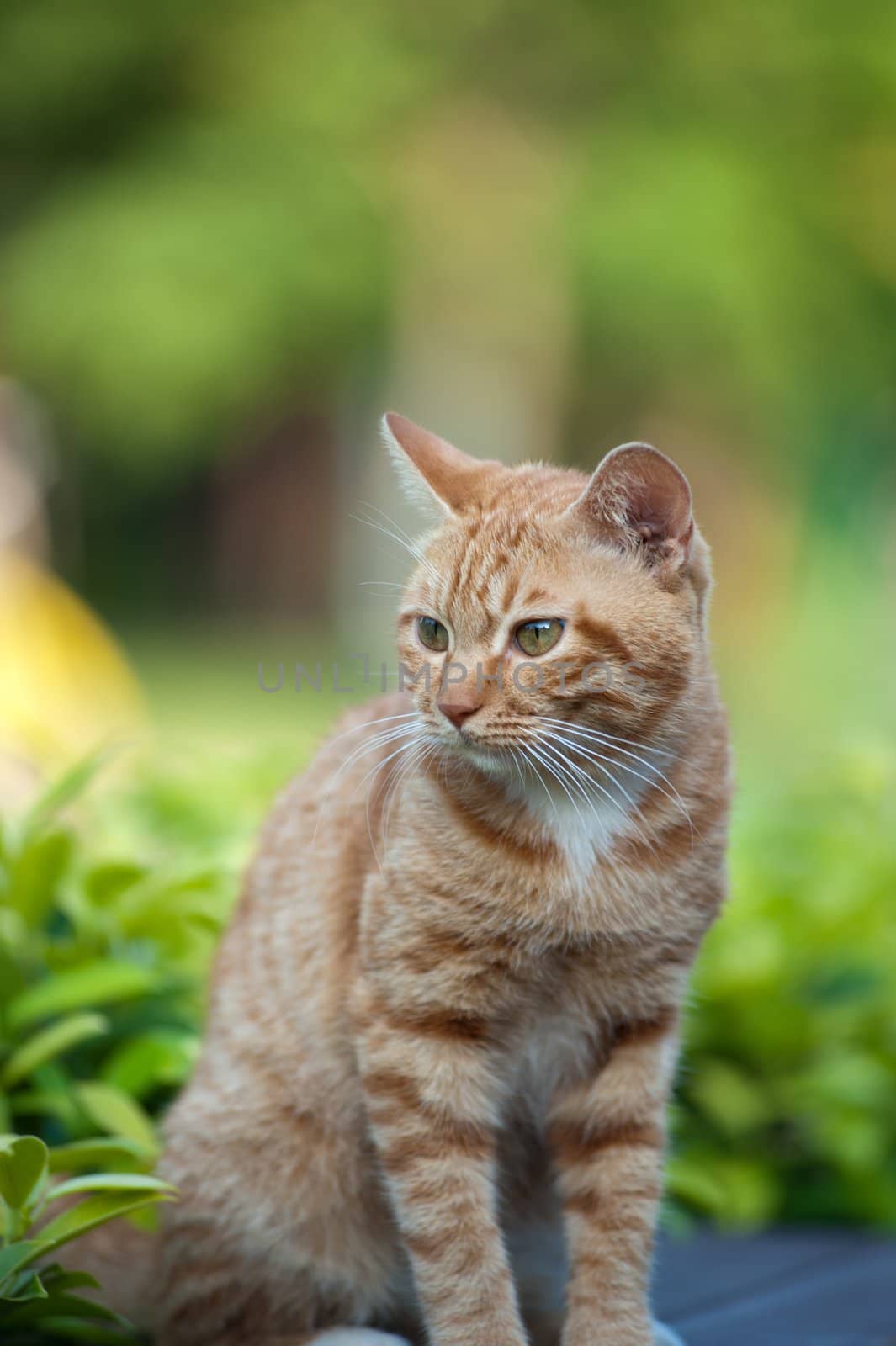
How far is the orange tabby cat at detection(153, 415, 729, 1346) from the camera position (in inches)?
77.4

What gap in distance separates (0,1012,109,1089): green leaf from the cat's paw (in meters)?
0.61

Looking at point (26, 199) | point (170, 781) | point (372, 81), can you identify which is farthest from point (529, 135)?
point (170, 781)

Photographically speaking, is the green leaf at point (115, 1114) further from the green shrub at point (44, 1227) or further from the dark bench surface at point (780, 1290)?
the dark bench surface at point (780, 1290)

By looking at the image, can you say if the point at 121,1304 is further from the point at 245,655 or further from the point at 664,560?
the point at 245,655

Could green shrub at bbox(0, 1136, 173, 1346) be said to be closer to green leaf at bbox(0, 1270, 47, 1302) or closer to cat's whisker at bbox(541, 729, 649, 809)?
green leaf at bbox(0, 1270, 47, 1302)

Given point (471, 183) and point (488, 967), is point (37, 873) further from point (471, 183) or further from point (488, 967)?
point (471, 183)

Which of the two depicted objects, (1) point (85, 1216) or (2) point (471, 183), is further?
(2) point (471, 183)

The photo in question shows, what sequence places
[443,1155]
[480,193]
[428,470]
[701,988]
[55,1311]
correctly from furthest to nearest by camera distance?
[480,193] → [701,988] → [428,470] → [55,1311] → [443,1155]

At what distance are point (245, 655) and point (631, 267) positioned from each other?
15.5 ft

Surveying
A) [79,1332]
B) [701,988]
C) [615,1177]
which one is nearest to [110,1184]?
[79,1332]

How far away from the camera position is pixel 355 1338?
2.05 m

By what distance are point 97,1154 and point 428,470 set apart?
1.14m

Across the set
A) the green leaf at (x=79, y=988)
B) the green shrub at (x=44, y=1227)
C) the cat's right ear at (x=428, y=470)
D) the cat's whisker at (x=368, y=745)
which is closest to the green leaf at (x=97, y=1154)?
the green shrub at (x=44, y=1227)

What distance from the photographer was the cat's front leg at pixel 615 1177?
6.53ft
